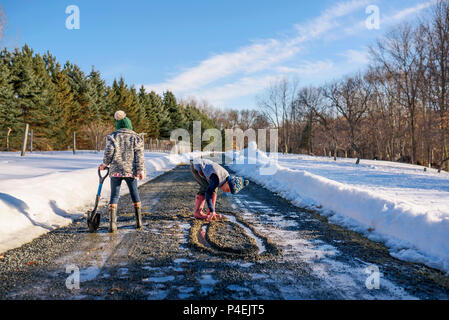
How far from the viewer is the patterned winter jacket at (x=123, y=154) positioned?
5.58 metres

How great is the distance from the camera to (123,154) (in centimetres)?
567

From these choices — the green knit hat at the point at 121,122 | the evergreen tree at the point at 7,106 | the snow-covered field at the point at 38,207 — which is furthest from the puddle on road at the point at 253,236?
the evergreen tree at the point at 7,106

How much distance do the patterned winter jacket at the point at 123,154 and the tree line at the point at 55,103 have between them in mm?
26955

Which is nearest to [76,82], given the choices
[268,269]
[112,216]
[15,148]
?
[15,148]

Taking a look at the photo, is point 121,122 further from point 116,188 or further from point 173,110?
point 173,110

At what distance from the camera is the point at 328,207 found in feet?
25.5

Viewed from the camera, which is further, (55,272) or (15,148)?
(15,148)

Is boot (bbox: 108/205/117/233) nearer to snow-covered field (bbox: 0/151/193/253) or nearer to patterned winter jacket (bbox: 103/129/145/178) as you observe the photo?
patterned winter jacket (bbox: 103/129/145/178)

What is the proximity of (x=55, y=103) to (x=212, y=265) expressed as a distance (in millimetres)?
40155

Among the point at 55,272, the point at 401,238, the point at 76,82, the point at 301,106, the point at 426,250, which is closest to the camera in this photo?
the point at 55,272

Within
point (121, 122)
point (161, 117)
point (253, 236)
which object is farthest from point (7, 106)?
point (253, 236)
